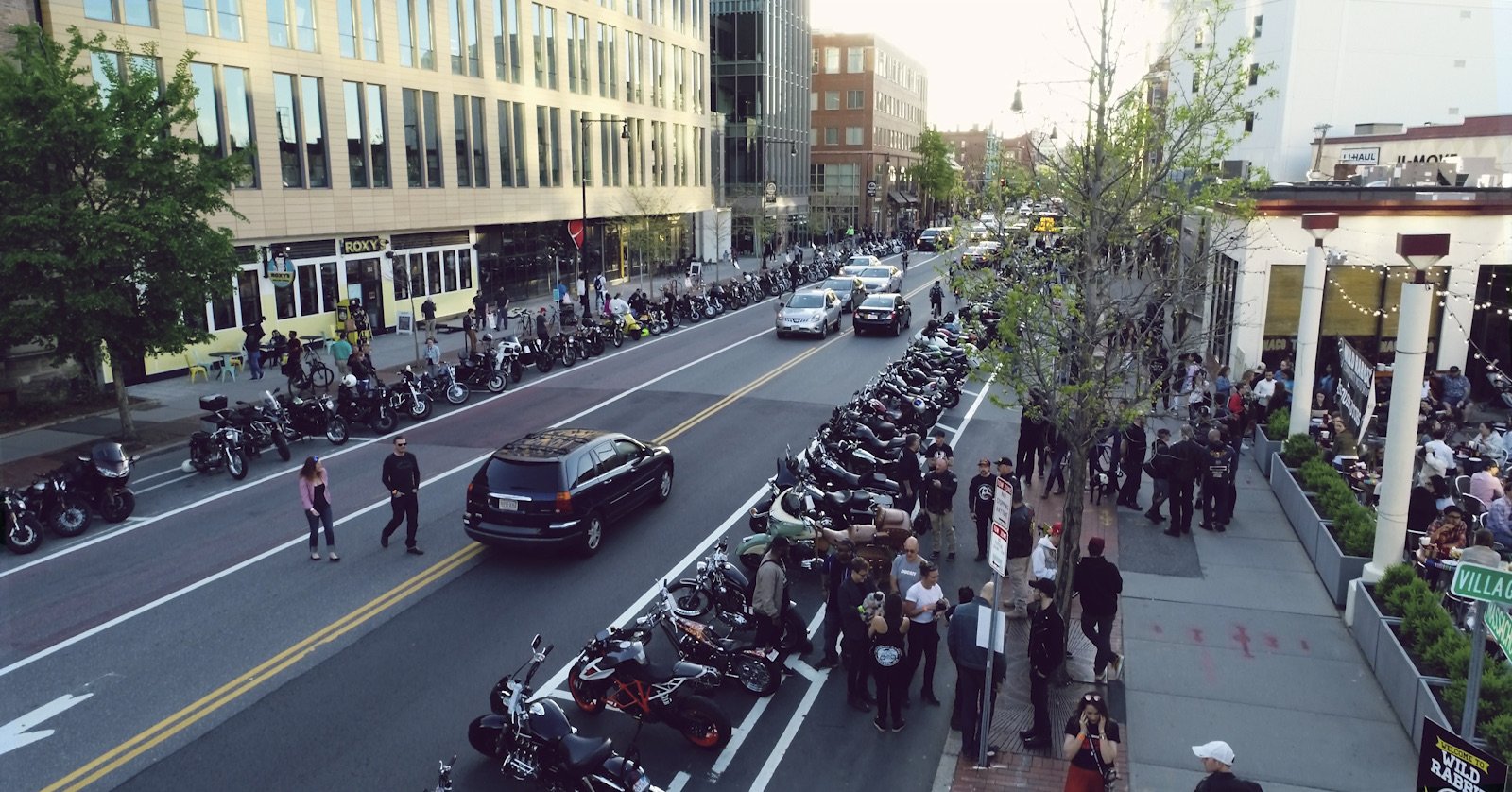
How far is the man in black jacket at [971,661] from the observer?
8.99m

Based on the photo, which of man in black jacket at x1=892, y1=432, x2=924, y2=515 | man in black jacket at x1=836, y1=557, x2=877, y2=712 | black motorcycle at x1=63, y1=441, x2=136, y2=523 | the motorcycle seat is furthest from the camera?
black motorcycle at x1=63, y1=441, x2=136, y2=523

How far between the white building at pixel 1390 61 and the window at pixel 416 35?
2761cm

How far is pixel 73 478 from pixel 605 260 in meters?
37.2

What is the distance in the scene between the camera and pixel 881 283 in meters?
42.8

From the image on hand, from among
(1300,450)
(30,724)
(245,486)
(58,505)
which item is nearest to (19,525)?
(58,505)

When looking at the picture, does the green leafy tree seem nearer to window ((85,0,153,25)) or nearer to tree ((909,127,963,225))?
tree ((909,127,963,225))

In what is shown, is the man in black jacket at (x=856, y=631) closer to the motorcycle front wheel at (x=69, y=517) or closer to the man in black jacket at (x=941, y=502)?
the man in black jacket at (x=941, y=502)

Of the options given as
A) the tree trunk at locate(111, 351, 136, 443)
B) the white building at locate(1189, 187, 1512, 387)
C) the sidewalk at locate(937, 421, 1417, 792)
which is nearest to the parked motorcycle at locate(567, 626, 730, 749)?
the sidewalk at locate(937, 421, 1417, 792)

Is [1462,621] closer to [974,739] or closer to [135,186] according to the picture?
[974,739]

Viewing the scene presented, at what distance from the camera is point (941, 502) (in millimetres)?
13719

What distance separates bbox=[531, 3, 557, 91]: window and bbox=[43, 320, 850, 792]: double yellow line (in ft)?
111

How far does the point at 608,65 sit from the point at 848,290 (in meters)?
17.8

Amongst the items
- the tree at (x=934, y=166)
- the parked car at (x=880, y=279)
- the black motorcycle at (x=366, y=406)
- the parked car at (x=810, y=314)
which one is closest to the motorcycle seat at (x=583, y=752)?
the black motorcycle at (x=366, y=406)

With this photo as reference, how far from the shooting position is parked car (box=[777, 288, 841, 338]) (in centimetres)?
3403
